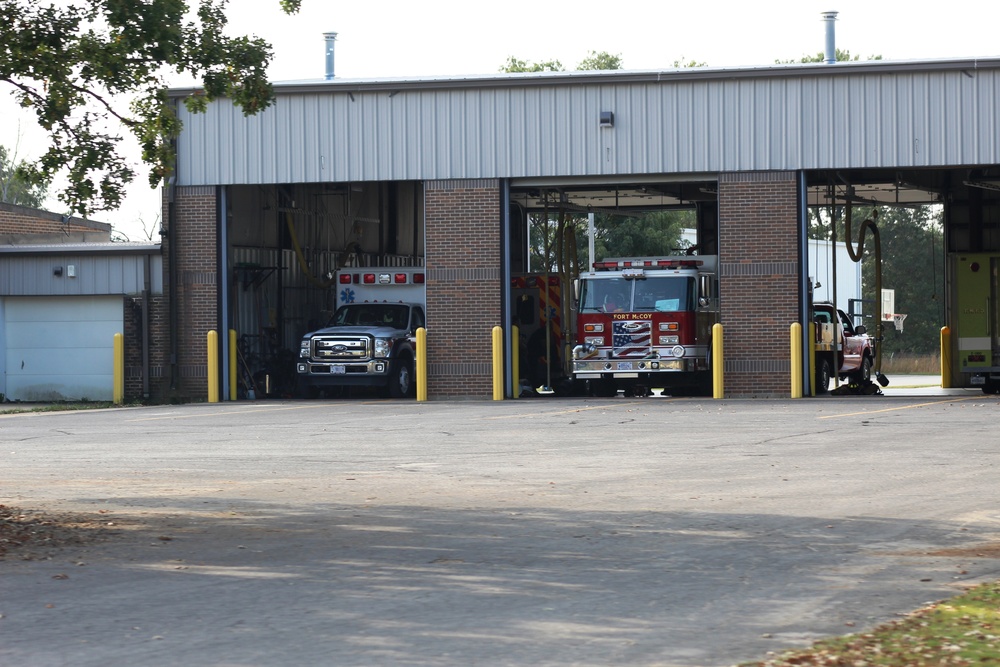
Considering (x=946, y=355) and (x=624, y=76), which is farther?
(x=946, y=355)

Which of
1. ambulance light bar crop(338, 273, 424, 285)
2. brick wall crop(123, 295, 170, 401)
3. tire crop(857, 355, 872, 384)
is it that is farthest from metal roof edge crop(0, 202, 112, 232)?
tire crop(857, 355, 872, 384)

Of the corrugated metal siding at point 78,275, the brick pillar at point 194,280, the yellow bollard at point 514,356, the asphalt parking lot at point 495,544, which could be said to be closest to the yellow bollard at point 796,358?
Answer: the yellow bollard at point 514,356

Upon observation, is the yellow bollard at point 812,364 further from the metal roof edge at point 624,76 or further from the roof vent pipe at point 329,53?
the roof vent pipe at point 329,53

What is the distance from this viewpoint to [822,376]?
31891 mm

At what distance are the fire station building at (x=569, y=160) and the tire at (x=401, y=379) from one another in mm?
978

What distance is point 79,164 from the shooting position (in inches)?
526

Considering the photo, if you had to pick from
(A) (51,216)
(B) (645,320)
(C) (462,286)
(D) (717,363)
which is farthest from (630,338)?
(A) (51,216)

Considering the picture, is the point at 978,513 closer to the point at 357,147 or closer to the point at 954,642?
the point at 954,642

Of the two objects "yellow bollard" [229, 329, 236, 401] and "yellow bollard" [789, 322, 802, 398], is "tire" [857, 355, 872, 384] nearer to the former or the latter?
"yellow bollard" [789, 322, 802, 398]

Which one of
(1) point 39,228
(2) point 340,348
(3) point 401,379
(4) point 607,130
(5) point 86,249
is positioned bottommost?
(3) point 401,379

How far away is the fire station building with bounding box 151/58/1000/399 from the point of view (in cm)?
2905

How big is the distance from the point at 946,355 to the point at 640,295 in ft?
25.1

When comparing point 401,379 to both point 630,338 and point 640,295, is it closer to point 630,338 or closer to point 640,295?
point 630,338

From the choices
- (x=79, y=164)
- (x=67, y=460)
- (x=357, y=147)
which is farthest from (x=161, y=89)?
(x=357, y=147)
